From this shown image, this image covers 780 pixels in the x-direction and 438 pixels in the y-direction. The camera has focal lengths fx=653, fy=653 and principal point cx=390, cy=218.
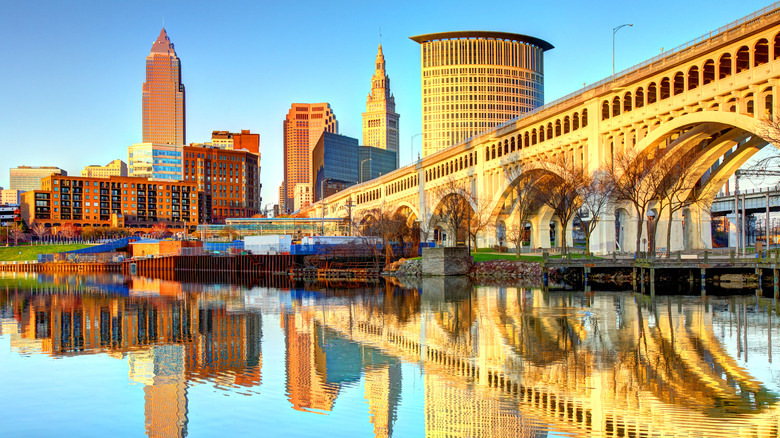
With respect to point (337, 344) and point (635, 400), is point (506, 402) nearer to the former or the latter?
point (635, 400)

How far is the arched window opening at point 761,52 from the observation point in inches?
1695

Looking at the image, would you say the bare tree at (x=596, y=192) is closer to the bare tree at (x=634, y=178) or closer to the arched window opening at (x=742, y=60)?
the bare tree at (x=634, y=178)

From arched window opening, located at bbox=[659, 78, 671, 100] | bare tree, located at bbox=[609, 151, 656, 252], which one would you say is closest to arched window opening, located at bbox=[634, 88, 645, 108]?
arched window opening, located at bbox=[659, 78, 671, 100]

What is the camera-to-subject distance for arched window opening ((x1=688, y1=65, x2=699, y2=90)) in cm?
4891

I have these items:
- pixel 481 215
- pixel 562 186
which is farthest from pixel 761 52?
pixel 481 215

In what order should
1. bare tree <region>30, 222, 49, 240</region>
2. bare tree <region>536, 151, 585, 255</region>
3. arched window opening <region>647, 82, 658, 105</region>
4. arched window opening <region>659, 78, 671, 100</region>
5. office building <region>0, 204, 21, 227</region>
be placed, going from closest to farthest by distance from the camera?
arched window opening <region>659, 78, 671, 100</region>, arched window opening <region>647, 82, 658, 105</region>, bare tree <region>536, 151, 585, 255</region>, bare tree <region>30, 222, 49, 240</region>, office building <region>0, 204, 21, 227</region>

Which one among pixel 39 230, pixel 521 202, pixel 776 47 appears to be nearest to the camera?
pixel 776 47

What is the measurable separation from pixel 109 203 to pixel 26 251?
54.8 meters

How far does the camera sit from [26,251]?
137625mm

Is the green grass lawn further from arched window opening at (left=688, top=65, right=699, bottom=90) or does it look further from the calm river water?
arched window opening at (left=688, top=65, right=699, bottom=90)

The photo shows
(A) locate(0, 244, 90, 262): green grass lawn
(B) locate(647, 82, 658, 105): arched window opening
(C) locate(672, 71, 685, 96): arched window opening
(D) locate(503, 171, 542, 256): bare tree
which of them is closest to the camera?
(C) locate(672, 71, 685, 96): arched window opening

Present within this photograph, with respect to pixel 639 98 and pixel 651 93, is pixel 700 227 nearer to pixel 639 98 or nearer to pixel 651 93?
pixel 639 98

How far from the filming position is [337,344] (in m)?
23.0

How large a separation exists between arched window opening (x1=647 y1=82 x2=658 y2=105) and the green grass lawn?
122226 mm
